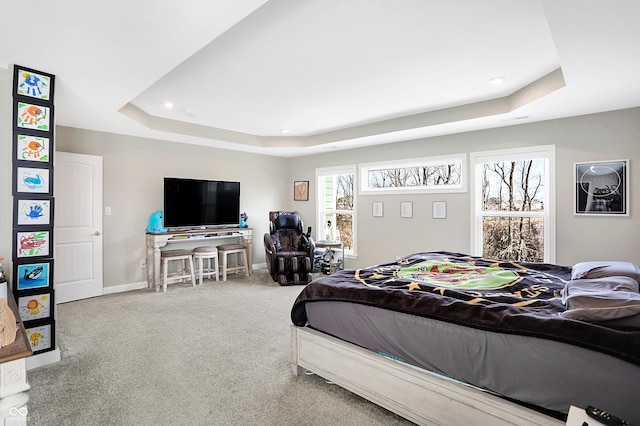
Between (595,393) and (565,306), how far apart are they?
54 centimetres

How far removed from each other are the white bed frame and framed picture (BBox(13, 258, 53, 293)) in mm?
2103

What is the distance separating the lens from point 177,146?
5676 mm

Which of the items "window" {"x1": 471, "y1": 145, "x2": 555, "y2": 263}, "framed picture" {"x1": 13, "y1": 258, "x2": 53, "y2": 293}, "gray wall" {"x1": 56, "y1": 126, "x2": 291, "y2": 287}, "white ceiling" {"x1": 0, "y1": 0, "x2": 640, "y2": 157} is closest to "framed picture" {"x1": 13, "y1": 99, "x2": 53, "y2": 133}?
"white ceiling" {"x1": 0, "y1": 0, "x2": 640, "y2": 157}

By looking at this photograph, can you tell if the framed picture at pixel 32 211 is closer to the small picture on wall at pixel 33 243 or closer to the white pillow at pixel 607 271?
the small picture on wall at pixel 33 243

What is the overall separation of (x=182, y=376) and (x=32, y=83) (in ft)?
8.56

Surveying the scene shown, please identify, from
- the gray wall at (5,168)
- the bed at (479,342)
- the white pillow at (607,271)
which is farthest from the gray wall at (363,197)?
the white pillow at (607,271)

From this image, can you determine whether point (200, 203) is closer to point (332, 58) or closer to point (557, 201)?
point (332, 58)

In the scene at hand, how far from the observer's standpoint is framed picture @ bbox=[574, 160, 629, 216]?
3.68m

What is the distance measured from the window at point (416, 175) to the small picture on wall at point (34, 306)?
463 cm

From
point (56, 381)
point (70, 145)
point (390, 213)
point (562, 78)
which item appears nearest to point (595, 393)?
point (562, 78)

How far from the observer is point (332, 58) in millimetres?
2920

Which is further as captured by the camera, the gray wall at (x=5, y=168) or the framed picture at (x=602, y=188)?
the framed picture at (x=602, y=188)

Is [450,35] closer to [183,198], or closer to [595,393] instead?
[595,393]

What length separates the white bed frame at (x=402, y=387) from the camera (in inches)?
64.1
